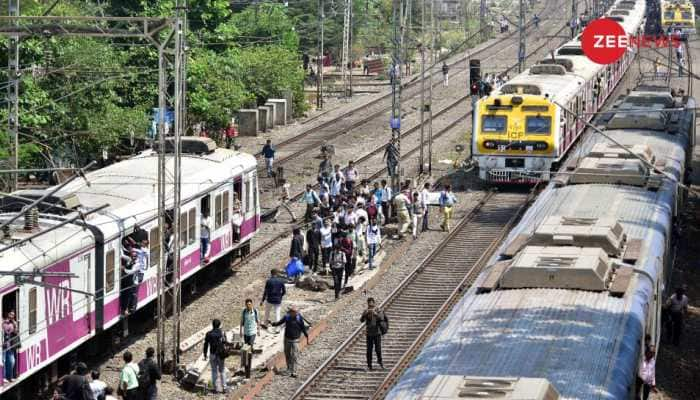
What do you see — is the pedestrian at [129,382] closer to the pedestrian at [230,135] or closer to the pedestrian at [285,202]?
the pedestrian at [285,202]

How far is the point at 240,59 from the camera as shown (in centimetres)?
5309

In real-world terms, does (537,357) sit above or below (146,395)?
above

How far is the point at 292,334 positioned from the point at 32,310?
162 inches

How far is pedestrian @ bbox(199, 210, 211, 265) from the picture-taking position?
91.4ft

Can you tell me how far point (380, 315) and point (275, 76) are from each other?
32.3 metres

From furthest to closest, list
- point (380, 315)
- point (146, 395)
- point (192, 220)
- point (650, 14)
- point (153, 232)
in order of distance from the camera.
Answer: point (650, 14) < point (192, 220) < point (153, 232) < point (380, 315) < point (146, 395)

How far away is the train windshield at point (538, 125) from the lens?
38.9 metres

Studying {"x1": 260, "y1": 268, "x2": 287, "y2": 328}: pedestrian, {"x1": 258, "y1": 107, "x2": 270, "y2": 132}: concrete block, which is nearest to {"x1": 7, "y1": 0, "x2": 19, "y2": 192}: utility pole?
{"x1": 260, "y1": 268, "x2": 287, "y2": 328}: pedestrian

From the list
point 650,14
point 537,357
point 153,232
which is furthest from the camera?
point 650,14

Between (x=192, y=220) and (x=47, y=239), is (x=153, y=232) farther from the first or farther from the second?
(x=47, y=239)

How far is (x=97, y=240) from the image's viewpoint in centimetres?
2288

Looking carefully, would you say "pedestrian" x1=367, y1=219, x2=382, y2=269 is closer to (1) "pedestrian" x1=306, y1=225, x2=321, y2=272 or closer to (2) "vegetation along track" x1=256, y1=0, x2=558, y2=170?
(1) "pedestrian" x1=306, y1=225, x2=321, y2=272

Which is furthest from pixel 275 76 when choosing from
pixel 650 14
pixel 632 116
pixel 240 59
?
pixel 650 14

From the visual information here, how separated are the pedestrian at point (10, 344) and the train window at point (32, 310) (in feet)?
1.71
